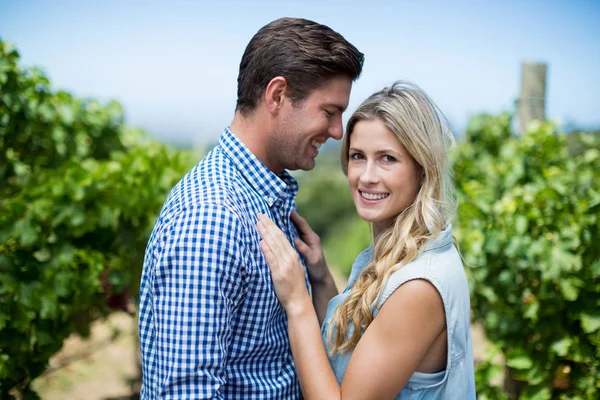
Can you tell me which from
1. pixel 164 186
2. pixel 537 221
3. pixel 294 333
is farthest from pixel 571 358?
pixel 164 186

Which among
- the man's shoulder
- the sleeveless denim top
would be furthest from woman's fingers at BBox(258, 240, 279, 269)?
the sleeveless denim top

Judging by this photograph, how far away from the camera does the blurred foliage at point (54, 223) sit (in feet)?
9.30

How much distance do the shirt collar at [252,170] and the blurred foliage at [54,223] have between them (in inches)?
58.3

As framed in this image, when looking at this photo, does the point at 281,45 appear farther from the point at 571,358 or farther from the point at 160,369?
the point at 571,358

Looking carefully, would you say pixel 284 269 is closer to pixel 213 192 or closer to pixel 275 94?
pixel 213 192

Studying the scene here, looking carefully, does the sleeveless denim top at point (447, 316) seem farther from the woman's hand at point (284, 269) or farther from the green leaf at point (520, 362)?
the green leaf at point (520, 362)

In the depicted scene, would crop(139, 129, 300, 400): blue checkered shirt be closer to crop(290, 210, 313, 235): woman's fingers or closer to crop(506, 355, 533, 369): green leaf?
crop(290, 210, 313, 235): woman's fingers

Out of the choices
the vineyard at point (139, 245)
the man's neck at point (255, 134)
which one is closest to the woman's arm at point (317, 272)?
the man's neck at point (255, 134)

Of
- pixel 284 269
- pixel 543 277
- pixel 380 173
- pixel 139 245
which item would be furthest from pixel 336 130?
pixel 139 245

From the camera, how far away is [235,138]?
1964mm

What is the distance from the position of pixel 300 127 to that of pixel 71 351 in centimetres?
450

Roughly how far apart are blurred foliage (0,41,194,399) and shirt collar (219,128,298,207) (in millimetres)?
1480

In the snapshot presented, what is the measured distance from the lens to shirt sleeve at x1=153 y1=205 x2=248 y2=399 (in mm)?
1511

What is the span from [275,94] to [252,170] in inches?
10.8
